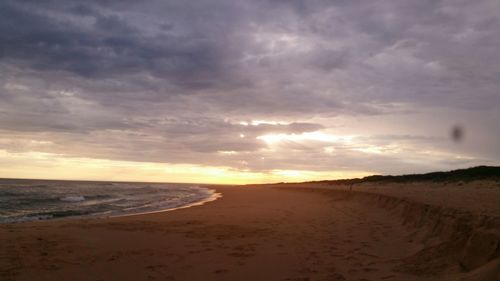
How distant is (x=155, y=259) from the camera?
9234 mm

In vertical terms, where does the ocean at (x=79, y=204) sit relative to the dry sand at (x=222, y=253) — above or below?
below

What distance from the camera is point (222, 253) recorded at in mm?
9953

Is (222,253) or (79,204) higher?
(222,253)

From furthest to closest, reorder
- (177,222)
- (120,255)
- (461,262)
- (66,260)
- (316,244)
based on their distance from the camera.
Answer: (177,222) → (316,244) → (120,255) → (66,260) → (461,262)

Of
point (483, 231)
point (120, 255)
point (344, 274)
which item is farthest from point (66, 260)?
point (483, 231)

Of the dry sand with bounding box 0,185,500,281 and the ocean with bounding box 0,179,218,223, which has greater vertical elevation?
the dry sand with bounding box 0,185,500,281

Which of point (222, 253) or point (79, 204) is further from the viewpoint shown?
point (79, 204)

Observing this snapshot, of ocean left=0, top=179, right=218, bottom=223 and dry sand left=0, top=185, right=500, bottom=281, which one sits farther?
ocean left=0, top=179, right=218, bottom=223

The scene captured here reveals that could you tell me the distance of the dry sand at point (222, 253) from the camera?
779cm

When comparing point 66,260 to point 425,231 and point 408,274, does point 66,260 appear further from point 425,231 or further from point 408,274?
point 425,231

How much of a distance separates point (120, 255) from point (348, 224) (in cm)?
915

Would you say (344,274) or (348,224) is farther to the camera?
(348,224)

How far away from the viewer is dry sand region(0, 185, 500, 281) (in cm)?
779

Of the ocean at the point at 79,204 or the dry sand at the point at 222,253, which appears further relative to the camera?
the ocean at the point at 79,204
